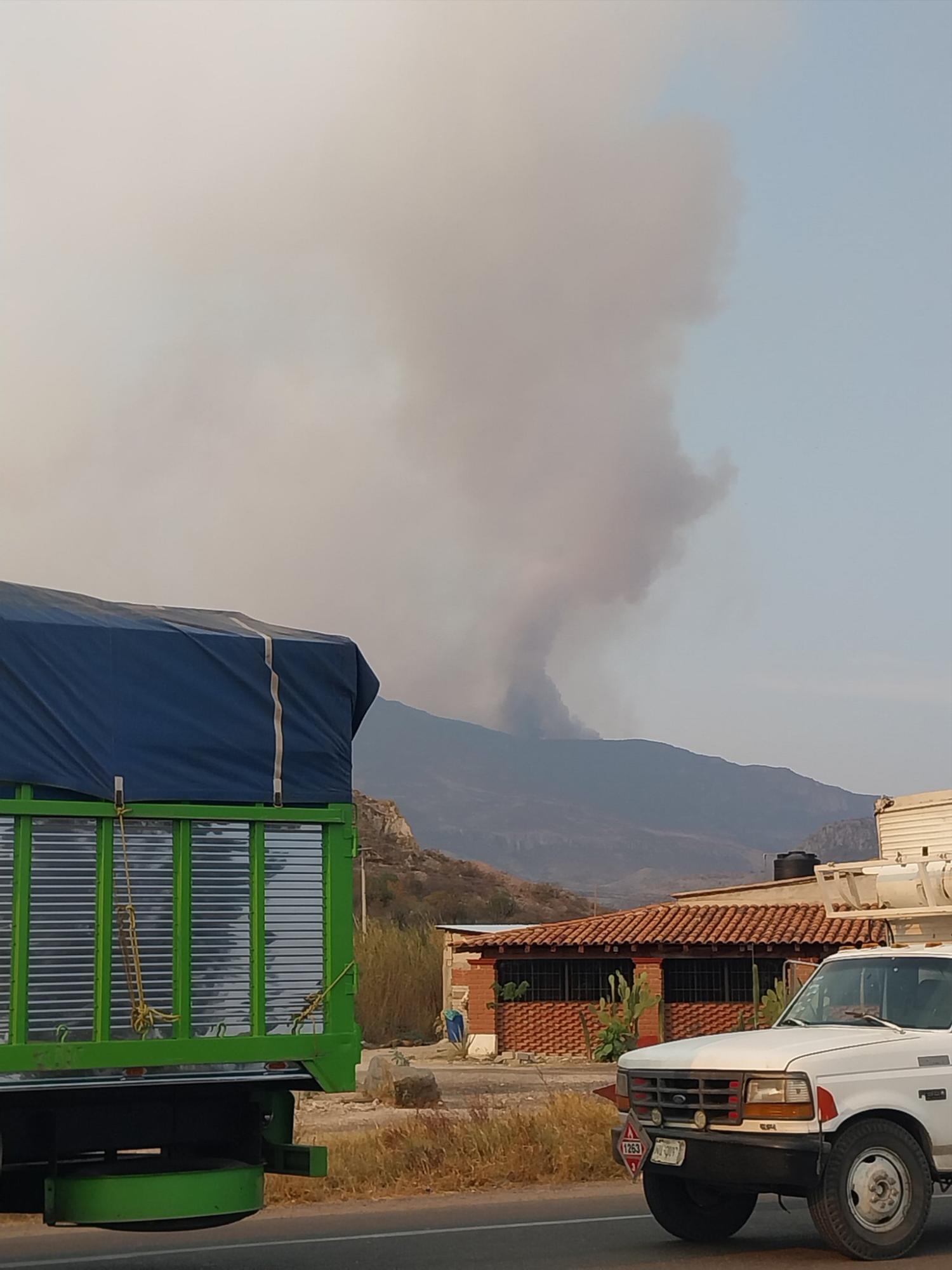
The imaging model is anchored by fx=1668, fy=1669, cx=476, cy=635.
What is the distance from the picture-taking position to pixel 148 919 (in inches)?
356

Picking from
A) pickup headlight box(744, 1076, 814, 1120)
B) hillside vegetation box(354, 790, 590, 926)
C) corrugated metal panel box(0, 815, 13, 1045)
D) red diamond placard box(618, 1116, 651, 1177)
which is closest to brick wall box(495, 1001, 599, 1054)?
red diamond placard box(618, 1116, 651, 1177)

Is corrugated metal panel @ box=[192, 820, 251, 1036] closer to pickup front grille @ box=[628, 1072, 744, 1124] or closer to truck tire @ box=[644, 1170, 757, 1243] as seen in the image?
pickup front grille @ box=[628, 1072, 744, 1124]

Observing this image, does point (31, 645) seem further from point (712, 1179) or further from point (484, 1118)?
point (484, 1118)

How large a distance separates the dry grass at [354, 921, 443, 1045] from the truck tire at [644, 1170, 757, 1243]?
123 ft

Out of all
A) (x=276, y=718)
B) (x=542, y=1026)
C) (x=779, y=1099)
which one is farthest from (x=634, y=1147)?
(x=542, y=1026)

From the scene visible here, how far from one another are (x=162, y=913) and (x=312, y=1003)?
104cm

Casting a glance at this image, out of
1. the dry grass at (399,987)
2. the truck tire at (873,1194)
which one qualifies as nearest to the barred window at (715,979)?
the dry grass at (399,987)

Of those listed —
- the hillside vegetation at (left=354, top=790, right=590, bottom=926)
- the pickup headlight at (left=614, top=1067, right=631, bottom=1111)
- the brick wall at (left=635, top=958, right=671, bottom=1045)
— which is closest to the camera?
the pickup headlight at (left=614, top=1067, right=631, bottom=1111)

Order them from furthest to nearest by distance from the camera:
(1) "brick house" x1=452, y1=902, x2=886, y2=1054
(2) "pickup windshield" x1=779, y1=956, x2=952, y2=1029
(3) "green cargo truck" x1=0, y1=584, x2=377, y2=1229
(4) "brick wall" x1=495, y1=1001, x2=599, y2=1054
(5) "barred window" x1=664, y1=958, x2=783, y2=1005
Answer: (4) "brick wall" x1=495, y1=1001, x2=599, y2=1054 → (5) "barred window" x1=664, y1=958, x2=783, y2=1005 → (1) "brick house" x1=452, y1=902, x2=886, y2=1054 → (2) "pickup windshield" x1=779, y1=956, x2=952, y2=1029 → (3) "green cargo truck" x1=0, y1=584, x2=377, y2=1229

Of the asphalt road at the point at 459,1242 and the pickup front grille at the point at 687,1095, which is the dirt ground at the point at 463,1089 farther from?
the pickup front grille at the point at 687,1095

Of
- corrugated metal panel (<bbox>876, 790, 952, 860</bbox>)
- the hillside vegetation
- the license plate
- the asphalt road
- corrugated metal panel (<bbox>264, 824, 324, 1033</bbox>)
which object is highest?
the hillside vegetation

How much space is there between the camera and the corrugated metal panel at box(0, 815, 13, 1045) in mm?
8547

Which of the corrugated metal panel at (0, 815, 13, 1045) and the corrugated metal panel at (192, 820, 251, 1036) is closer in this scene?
the corrugated metal panel at (0, 815, 13, 1045)

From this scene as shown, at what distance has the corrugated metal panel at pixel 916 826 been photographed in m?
15.0
